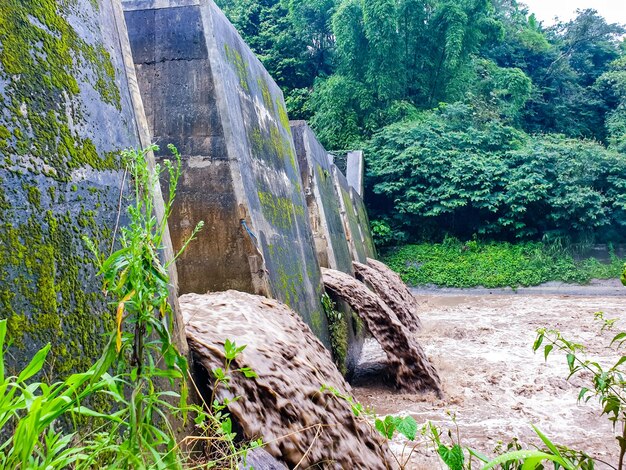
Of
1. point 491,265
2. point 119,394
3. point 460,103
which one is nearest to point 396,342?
point 119,394

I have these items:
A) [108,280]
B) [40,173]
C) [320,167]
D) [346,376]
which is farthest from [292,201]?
[108,280]

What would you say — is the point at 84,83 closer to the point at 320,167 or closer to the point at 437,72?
the point at 320,167

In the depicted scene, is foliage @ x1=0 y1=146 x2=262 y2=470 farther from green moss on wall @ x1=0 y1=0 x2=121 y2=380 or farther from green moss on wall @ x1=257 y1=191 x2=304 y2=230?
green moss on wall @ x1=257 y1=191 x2=304 y2=230

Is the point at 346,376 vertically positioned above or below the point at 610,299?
above

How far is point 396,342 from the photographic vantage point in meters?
4.71

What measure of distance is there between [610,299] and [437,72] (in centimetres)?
1200

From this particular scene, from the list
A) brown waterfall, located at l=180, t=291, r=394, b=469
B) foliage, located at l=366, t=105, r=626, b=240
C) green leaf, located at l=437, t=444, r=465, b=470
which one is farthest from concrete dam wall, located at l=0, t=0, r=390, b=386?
foliage, located at l=366, t=105, r=626, b=240

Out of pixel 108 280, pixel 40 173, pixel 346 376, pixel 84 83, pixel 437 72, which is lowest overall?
pixel 346 376

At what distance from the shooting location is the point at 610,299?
34.6ft

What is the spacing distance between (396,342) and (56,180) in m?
3.73

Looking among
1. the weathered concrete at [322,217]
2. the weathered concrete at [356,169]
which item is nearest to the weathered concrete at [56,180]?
the weathered concrete at [322,217]

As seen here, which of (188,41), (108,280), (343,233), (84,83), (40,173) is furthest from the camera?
(343,233)

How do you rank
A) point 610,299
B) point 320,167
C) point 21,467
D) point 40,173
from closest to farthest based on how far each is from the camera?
point 21,467
point 40,173
point 320,167
point 610,299

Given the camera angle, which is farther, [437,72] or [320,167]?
[437,72]
